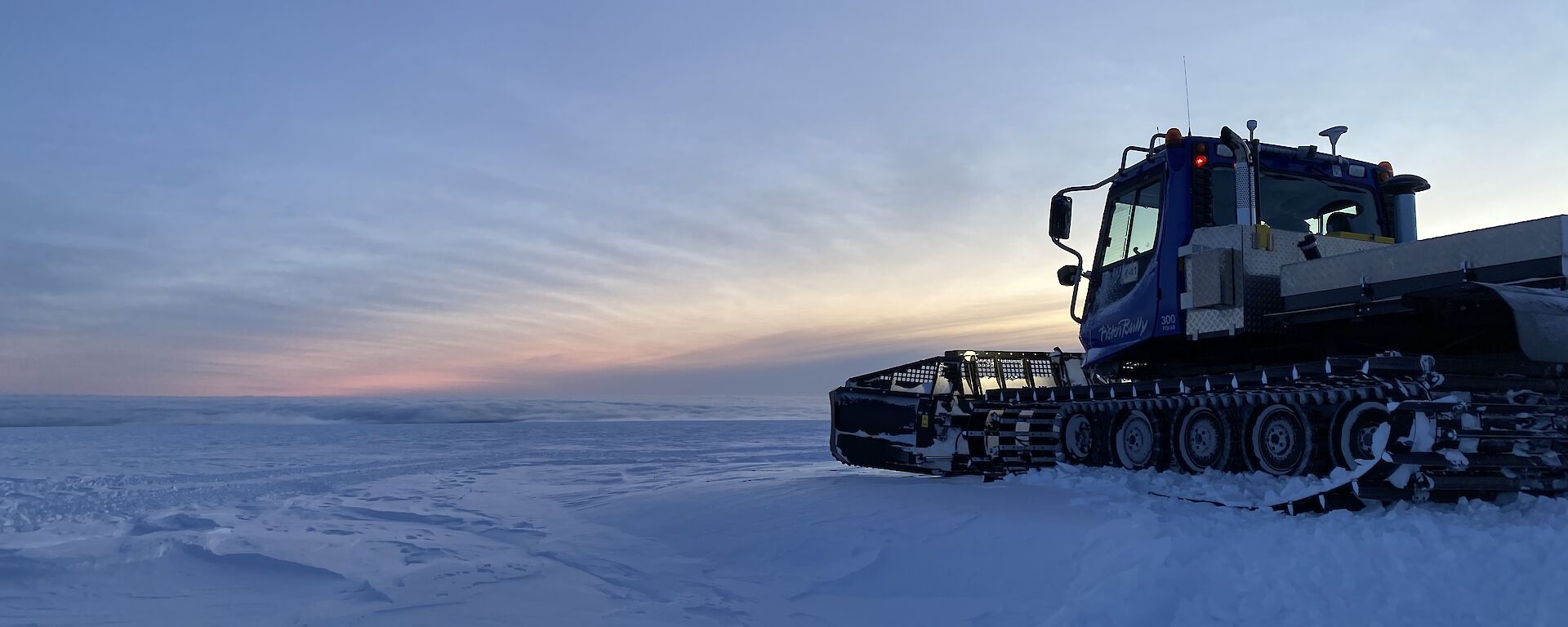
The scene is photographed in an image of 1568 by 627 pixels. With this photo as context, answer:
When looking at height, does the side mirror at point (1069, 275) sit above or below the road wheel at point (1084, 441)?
above

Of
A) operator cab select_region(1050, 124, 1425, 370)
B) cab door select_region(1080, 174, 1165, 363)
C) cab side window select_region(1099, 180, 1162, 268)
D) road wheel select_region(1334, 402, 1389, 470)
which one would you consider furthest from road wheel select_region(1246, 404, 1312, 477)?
cab side window select_region(1099, 180, 1162, 268)

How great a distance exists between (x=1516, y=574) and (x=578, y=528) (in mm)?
6628

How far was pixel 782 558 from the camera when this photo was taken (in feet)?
21.6

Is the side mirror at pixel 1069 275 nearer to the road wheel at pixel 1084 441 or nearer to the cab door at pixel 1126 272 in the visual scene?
the cab door at pixel 1126 272

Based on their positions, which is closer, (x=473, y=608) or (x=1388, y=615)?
(x=1388, y=615)

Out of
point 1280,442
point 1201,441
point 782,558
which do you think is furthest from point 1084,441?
point 782,558

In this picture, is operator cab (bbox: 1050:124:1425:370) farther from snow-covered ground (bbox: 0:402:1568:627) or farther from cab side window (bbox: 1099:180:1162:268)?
snow-covered ground (bbox: 0:402:1568:627)

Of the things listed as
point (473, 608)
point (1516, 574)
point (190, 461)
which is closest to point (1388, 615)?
point (1516, 574)

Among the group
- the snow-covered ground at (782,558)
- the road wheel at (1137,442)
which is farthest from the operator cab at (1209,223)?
the snow-covered ground at (782,558)

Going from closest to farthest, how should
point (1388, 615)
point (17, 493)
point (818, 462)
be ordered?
point (1388, 615) → point (17, 493) → point (818, 462)

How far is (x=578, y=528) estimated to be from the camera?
27.5 ft

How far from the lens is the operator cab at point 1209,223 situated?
7.67 metres

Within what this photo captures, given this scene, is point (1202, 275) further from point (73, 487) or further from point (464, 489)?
point (73, 487)

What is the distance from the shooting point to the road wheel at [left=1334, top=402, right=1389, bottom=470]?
6.27 m
